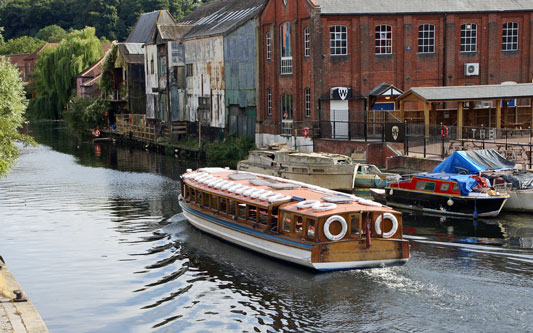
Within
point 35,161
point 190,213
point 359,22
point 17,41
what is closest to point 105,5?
point 17,41

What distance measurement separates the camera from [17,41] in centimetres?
15250

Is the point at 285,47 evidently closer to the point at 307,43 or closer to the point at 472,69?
the point at 307,43

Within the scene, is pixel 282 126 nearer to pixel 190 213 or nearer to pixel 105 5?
pixel 190 213

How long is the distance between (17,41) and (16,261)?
442 feet

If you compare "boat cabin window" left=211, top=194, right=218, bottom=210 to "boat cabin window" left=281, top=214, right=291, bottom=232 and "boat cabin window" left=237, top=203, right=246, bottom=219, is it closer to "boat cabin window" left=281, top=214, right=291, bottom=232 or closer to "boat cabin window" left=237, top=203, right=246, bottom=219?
"boat cabin window" left=237, top=203, right=246, bottom=219

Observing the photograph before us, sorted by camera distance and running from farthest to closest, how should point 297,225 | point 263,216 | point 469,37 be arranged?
point 469,37
point 263,216
point 297,225

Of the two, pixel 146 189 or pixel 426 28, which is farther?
pixel 426 28

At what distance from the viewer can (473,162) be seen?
35031 mm

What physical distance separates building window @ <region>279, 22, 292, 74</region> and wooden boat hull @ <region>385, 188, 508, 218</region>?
17.8m

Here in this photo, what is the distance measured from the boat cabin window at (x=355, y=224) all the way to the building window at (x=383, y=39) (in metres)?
27.0

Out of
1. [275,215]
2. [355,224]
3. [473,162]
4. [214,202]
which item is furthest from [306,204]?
[473,162]

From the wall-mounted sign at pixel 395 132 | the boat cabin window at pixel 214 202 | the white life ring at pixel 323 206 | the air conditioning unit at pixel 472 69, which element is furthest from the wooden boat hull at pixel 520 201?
the air conditioning unit at pixel 472 69

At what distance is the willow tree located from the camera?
102 meters

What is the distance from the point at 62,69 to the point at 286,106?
58394 millimetres
